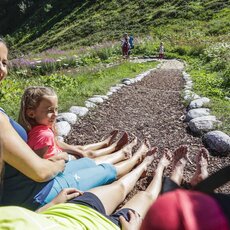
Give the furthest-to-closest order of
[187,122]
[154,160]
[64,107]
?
[64,107], [187,122], [154,160]

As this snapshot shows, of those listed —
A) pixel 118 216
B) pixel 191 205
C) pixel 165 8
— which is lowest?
pixel 165 8

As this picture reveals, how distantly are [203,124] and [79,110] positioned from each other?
2.15 metres

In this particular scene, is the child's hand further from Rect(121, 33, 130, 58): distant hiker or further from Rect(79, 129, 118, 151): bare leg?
Rect(121, 33, 130, 58): distant hiker

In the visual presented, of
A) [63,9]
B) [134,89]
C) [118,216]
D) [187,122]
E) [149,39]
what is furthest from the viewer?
[63,9]

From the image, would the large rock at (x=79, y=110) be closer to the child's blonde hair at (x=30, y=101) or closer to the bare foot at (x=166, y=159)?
the bare foot at (x=166, y=159)

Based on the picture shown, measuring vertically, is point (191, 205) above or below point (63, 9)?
above

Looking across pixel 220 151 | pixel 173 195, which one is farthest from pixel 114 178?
pixel 173 195

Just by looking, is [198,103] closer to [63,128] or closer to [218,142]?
[218,142]

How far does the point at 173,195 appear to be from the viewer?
39.3 inches

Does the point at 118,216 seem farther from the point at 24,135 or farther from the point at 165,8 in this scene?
the point at 165,8

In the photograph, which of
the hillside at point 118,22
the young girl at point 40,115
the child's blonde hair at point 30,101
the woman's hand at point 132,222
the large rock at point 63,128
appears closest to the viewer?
the woman's hand at point 132,222

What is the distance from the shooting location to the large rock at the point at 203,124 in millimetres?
5770

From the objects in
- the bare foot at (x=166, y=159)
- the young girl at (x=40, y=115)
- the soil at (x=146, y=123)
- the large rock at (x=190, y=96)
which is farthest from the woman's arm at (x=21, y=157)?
the large rock at (x=190, y=96)

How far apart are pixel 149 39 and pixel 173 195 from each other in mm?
30250
